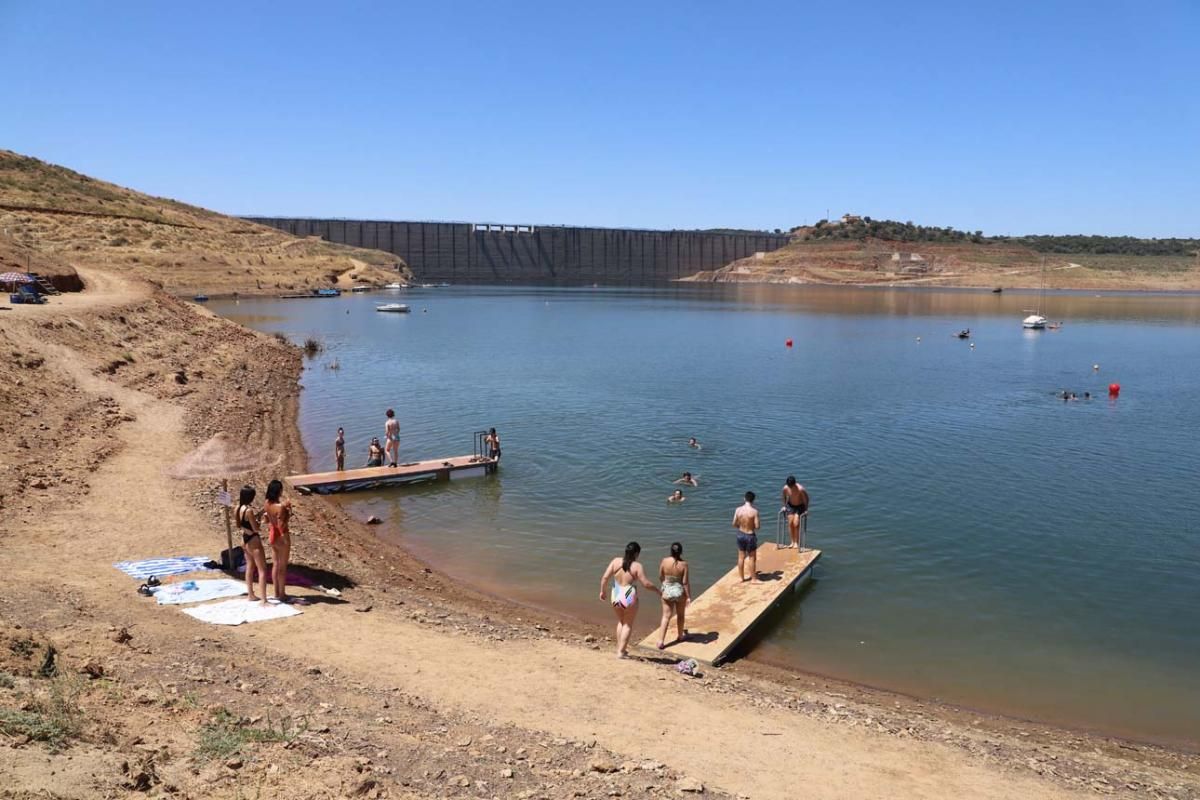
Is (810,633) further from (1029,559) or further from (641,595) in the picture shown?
(1029,559)

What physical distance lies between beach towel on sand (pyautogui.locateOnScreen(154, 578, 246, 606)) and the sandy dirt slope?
307 mm

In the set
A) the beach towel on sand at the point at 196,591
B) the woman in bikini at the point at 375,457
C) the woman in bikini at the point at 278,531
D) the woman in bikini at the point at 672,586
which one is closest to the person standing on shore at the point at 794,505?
the woman in bikini at the point at 672,586

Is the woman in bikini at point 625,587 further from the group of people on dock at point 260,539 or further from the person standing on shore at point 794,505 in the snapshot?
the person standing on shore at point 794,505

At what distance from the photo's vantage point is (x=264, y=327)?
219 ft

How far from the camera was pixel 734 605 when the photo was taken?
14.5 metres

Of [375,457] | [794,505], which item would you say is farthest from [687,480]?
[375,457]

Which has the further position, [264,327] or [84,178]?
[84,178]

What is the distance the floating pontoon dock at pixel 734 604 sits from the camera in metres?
12.8

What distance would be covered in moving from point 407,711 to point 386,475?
1440 centimetres

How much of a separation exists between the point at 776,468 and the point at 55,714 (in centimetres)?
2075

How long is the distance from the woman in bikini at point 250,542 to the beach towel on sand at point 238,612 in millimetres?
205

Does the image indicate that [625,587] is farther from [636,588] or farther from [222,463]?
[222,463]

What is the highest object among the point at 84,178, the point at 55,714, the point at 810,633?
the point at 84,178

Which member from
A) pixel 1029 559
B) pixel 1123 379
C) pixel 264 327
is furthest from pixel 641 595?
pixel 264 327
